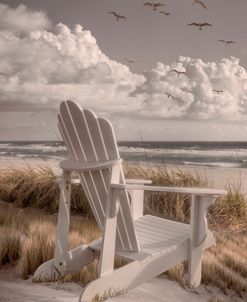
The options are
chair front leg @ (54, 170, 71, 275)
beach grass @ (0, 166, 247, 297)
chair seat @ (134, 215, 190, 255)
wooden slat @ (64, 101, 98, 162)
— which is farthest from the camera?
beach grass @ (0, 166, 247, 297)

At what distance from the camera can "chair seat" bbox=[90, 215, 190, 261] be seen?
2057 mm

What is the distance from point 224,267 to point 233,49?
12729mm

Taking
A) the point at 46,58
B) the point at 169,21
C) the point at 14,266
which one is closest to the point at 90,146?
the point at 14,266

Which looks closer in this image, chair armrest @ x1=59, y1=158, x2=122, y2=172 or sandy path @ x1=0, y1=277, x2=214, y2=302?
chair armrest @ x1=59, y1=158, x2=122, y2=172

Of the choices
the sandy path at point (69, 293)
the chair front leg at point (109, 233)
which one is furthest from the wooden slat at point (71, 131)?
the sandy path at point (69, 293)

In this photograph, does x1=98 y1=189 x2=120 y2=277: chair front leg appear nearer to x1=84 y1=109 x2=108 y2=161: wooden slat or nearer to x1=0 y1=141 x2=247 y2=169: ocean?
x1=84 y1=109 x2=108 y2=161: wooden slat

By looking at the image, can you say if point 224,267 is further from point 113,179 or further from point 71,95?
point 71,95

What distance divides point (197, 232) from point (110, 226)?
475 mm

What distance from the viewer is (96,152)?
1.97 m

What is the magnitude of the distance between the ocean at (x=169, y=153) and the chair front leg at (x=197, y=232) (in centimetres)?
922

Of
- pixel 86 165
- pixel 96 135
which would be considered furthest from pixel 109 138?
pixel 86 165

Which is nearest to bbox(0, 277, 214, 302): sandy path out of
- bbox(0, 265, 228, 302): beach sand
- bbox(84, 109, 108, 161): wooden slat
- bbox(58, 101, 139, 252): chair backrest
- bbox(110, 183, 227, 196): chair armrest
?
bbox(0, 265, 228, 302): beach sand

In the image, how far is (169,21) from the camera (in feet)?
40.7

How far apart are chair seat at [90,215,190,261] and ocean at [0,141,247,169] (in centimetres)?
895
